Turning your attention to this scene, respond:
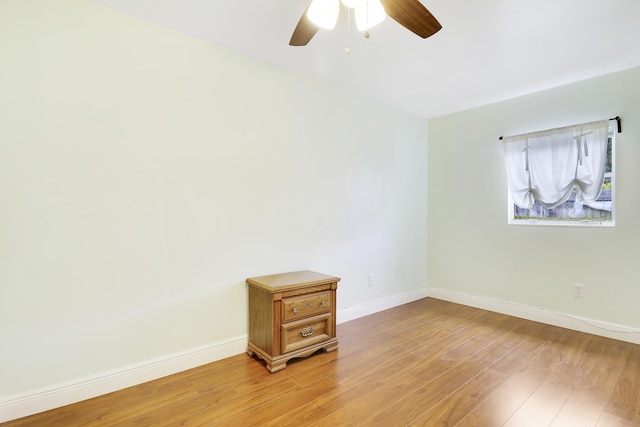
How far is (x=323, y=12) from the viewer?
152 centimetres

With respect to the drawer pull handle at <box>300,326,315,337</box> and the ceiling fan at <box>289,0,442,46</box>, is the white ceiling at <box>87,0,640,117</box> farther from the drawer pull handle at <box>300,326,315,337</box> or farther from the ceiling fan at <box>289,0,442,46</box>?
the drawer pull handle at <box>300,326,315,337</box>


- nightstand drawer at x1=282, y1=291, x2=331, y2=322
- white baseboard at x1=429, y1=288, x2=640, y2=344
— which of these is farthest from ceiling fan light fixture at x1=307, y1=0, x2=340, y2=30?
white baseboard at x1=429, y1=288, x2=640, y2=344

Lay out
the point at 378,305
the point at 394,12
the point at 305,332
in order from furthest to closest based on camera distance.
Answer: the point at 378,305, the point at 305,332, the point at 394,12

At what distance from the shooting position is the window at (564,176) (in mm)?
2879

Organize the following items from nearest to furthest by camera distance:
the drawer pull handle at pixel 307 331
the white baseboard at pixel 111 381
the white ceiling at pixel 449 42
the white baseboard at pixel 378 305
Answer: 1. the white baseboard at pixel 111 381
2. the white ceiling at pixel 449 42
3. the drawer pull handle at pixel 307 331
4. the white baseboard at pixel 378 305

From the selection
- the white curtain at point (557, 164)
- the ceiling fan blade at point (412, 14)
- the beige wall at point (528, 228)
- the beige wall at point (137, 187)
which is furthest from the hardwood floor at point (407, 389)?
the ceiling fan blade at point (412, 14)

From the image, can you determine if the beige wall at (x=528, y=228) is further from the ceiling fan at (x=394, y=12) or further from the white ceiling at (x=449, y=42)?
the ceiling fan at (x=394, y=12)

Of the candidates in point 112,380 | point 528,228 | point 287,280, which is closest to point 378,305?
point 287,280

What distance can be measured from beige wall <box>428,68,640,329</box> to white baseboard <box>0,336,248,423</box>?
114 inches

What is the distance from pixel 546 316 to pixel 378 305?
1.72 meters

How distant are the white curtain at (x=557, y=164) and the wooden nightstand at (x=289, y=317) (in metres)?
2.45

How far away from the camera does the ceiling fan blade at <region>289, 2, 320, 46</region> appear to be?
5.30 ft

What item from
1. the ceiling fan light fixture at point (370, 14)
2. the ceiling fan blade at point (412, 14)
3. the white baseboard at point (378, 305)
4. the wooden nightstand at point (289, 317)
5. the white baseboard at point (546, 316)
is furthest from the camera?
the white baseboard at point (378, 305)

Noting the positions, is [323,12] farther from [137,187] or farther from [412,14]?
[137,187]
